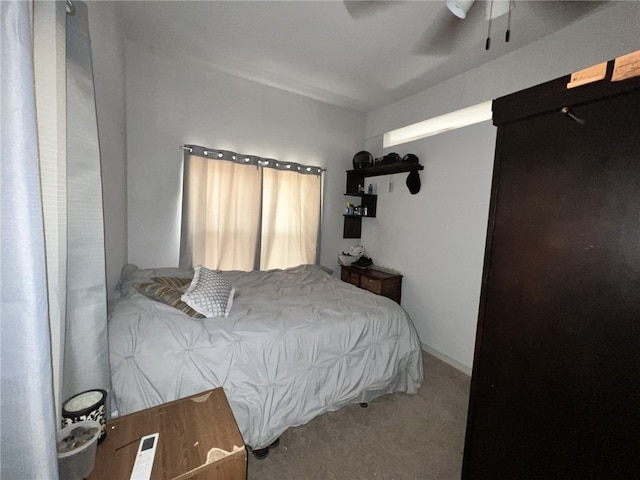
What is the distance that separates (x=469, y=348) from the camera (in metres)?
2.46

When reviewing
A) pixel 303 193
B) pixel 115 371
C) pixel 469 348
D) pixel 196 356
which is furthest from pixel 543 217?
pixel 303 193

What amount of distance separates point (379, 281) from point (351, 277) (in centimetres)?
54

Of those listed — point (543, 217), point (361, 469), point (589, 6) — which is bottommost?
point (361, 469)

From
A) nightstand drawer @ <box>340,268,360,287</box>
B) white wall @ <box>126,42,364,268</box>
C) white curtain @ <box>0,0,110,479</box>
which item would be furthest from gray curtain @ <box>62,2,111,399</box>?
nightstand drawer @ <box>340,268,360,287</box>

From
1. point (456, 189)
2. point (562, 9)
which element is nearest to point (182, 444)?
point (456, 189)

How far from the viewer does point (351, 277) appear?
3.45 m

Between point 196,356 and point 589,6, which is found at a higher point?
point 589,6

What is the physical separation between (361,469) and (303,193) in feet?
9.09

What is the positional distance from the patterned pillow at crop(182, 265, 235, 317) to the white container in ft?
2.79

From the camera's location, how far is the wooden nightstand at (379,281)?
3.01m

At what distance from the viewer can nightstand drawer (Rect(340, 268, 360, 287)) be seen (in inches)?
130

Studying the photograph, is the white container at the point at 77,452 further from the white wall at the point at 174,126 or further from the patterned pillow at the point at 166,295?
the white wall at the point at 174,126

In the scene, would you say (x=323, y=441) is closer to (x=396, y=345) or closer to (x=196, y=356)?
(x=396, y=345)

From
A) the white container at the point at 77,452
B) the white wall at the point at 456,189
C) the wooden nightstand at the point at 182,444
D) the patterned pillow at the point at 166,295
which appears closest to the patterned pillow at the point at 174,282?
the patterned pillow at the point at 166,295
